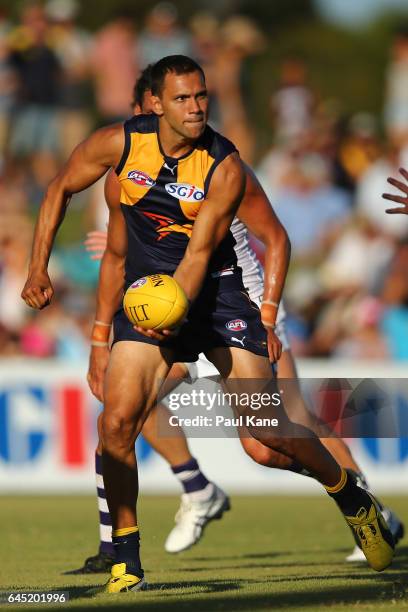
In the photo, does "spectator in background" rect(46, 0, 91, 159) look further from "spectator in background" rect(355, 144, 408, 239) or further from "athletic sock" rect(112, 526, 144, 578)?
"athletic sock" rect(112, 526, 144, 578)

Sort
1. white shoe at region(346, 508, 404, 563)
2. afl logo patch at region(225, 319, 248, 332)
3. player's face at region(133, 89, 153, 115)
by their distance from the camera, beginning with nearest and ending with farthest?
1. afl logo patch at region(225, 319, 248, 332)
2. player's face at region(133, 89, 153, 115)
3. white shoe at region(346, 508, 404, 563)

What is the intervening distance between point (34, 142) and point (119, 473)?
40.1 feet

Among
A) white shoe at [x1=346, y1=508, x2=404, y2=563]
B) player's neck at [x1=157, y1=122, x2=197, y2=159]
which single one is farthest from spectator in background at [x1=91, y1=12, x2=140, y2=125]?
player's neck at [x1=157, y1=122, x2=197, y2=159]

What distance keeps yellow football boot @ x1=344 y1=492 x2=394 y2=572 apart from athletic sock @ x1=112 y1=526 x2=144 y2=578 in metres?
1.29

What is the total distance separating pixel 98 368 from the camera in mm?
8680

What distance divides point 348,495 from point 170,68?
2601 mm

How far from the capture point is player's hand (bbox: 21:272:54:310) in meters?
7.79

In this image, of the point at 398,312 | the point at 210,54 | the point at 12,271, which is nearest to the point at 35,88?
the point at 210,54

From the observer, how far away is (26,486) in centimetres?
1428

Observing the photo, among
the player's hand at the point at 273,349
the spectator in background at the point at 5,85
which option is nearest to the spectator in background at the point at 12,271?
the spectator in background at the point at 5,85

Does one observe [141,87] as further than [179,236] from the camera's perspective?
Yes

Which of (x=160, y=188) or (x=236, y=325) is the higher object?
(x=160, y=188)

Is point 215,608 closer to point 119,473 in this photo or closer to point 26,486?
point 119,473

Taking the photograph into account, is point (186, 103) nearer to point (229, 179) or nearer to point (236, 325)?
point (229, 179)
